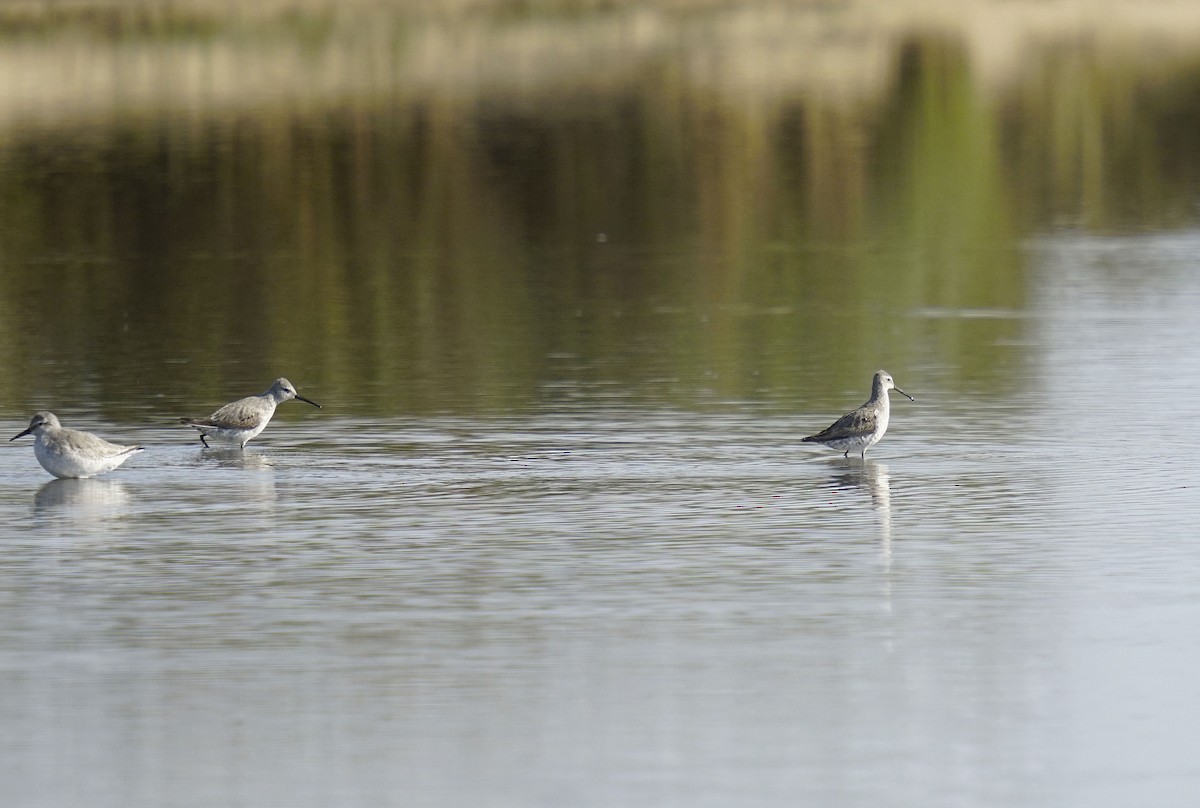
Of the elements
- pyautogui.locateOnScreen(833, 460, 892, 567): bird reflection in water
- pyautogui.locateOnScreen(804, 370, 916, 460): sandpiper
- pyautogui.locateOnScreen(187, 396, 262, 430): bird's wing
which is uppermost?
pyautogui.locateOnScreen(187, 396, 262, 430): bird's wing

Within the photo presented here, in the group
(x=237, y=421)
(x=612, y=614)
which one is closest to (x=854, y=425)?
(x=237, y=421)

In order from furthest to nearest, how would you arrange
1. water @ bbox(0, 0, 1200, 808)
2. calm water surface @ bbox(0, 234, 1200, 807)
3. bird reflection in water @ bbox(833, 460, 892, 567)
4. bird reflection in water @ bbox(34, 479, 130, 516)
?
bird reflection in water @ bbox(34, 479, 130, 516), bird reflection in water @ bbox(833, 460, 892, 567), water @ bbox(0, 0, 1200, 808), calm water surface @ bbox(0, 234, 1200, 807)

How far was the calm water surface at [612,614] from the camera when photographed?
31.9 feet

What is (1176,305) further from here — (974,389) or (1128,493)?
(1128,493)

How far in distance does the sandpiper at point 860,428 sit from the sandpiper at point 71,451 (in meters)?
4.74

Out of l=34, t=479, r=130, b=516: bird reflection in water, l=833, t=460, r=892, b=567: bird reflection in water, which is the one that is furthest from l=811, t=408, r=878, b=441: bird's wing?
l=34, t=479, r=130, b=516: bird reflection in water

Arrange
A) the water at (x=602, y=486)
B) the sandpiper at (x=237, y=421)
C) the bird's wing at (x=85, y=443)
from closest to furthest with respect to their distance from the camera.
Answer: the water at (x=602, y=486), the bird's wing at (x=85, y=443), the sandpiper at (x=237, y=421)

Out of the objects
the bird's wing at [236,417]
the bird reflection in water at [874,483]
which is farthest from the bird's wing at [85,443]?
the bird reflection in water at [874,483]

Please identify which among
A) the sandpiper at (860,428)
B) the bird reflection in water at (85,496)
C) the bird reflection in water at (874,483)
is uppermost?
the sandpiper at (860,428)

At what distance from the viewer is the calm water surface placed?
9734mm

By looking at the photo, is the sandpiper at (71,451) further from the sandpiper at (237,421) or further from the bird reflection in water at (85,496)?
the sandpiper at (237,421)

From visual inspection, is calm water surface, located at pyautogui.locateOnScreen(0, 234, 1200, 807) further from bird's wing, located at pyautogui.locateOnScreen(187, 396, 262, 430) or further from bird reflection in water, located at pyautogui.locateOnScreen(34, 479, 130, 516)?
bird's wing, located at pyautogui.locateOnScreen(187, 396, 262, 430)

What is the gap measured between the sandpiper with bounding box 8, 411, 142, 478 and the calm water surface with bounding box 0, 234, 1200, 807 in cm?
17

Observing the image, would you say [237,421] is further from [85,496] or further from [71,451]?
[85,496]
